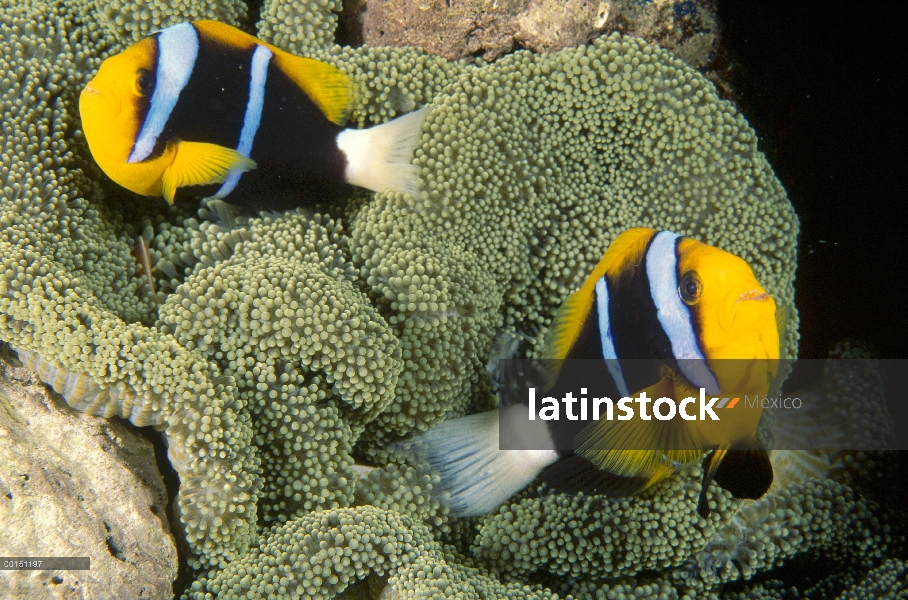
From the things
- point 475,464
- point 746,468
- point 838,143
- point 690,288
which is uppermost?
point 838,143

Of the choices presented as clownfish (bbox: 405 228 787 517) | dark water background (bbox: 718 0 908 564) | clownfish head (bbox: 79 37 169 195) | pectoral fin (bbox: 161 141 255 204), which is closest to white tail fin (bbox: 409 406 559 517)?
clownfish (bbox: 405 228 787 517)

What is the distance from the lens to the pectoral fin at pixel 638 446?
120cm

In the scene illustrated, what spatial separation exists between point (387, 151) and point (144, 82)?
0.56 metres

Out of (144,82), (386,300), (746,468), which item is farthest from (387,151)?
(746,468)

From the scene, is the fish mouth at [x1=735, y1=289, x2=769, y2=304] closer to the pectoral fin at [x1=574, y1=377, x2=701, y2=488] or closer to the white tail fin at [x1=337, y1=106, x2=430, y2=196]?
the pectoral fin at [x1=574, y1=377, x2=701, y2=488]

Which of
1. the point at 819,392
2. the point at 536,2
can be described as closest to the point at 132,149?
the point at 536,2

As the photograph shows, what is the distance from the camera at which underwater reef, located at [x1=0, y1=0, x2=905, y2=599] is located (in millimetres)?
1157

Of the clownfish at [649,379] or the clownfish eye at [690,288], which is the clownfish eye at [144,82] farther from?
the clownfish eye at [690,288]

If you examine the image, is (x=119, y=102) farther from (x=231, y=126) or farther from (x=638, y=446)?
(x=638, y=446)

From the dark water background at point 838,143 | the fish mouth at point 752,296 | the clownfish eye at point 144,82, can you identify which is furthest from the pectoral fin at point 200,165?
the dark water background at point 838,143

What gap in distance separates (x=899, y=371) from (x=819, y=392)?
0.30 metres

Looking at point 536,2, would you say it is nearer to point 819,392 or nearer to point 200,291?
point 200,291

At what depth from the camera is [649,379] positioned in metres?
1.11

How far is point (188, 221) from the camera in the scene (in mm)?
1603
